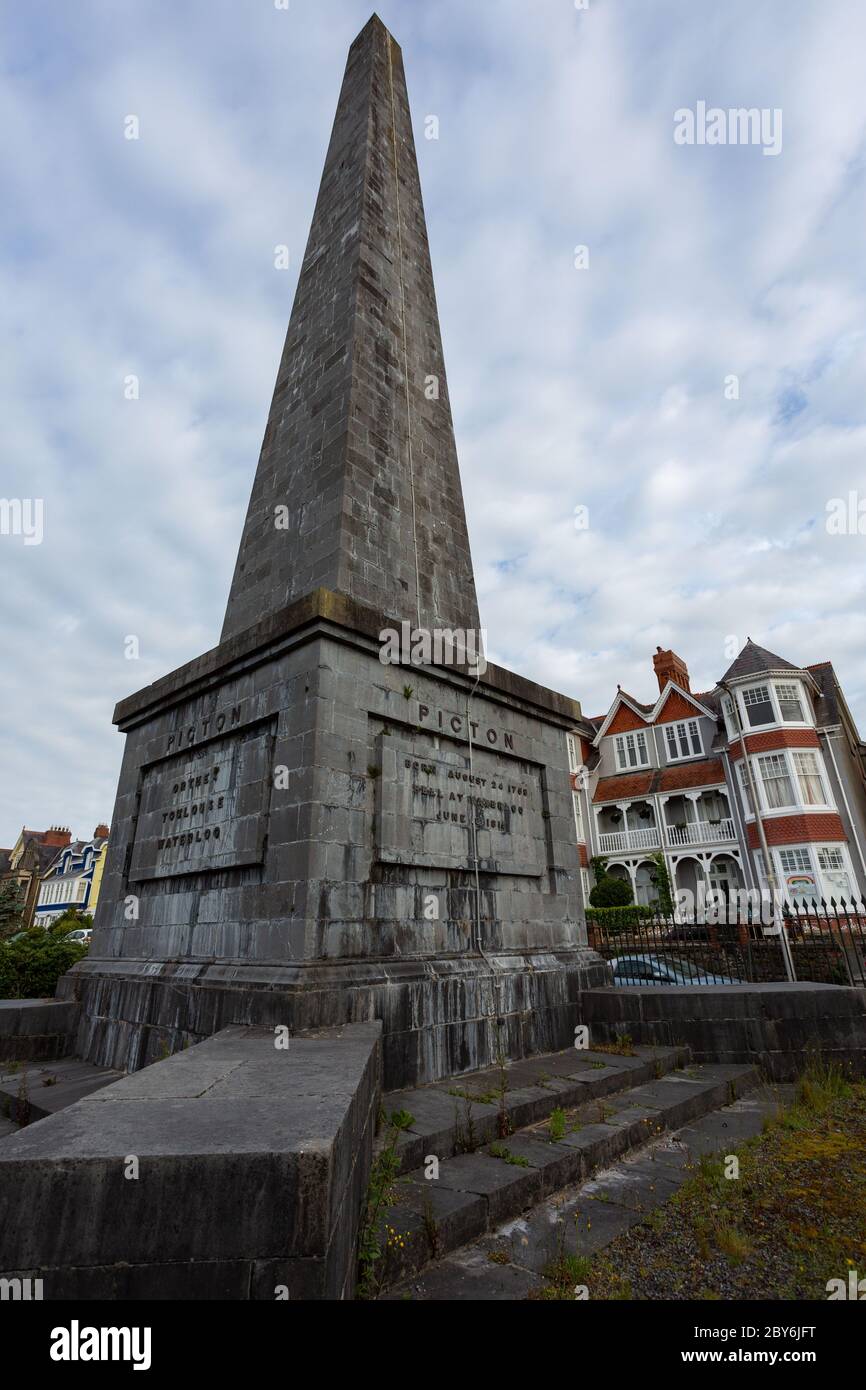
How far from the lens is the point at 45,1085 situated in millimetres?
6199

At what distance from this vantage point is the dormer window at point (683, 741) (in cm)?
3388

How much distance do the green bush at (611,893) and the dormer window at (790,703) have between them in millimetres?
10722

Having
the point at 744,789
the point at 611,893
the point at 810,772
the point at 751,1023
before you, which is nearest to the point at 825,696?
the point at 810,772

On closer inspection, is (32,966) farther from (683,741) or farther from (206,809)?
(683,741)

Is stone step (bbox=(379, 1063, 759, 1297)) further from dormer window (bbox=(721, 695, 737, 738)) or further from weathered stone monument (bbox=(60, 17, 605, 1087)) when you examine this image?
dormer window (bbox=(721, 695, 737, 738))

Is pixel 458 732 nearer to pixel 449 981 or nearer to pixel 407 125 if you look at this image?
pixel 449 981

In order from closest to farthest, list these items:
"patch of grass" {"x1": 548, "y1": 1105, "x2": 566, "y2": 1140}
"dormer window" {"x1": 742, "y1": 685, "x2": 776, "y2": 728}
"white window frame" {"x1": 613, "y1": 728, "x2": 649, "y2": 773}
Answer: "patch of grass" {"x1": 548, "y1": 1105, "x2": 566, "y2": 1140}
"dormer window" {"x1": 742, "y1": 685, "x2": 776, "y2": 728}
"white window frame" {"x1": 613, "y1": 728, "x2": 649, "y2": 773}

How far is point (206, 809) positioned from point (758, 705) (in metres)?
28.0

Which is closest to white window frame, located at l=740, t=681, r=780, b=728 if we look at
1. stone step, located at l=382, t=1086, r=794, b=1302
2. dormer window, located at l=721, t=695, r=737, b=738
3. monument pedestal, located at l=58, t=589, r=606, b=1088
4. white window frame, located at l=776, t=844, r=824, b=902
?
dormer window, located at l=721, t=695, r=737, b=738

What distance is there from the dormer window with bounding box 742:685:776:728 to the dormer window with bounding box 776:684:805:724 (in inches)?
17.2

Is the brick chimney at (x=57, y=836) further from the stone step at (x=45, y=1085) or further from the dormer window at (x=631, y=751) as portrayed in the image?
the stone step at (x=45, y=1085)

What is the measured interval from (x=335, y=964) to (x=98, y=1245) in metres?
3.69

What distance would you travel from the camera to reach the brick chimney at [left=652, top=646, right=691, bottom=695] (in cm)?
3675

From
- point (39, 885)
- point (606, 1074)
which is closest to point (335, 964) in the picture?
point (606, 1074)
